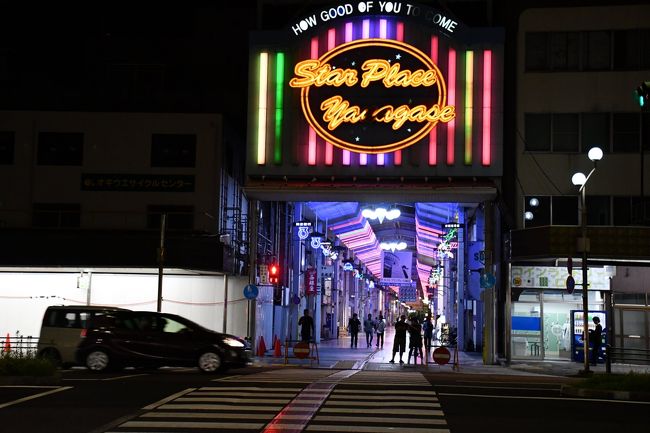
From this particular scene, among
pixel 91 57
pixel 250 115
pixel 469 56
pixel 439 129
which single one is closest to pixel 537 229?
pixel 439 129

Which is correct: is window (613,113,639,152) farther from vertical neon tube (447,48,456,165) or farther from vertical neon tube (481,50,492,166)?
vertical neon tube (447,48,456,165)

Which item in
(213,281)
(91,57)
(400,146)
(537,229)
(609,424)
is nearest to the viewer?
(609,424)

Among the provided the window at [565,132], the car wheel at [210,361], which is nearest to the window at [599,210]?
the window at [565,132]

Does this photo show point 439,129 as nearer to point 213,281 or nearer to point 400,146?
point 400,146

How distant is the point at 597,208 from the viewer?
32.3m

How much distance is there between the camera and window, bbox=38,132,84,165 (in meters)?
35.7

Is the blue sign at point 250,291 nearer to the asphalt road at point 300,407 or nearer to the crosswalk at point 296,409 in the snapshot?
the asphalt road at point 300,407

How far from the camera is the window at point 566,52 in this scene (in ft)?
108

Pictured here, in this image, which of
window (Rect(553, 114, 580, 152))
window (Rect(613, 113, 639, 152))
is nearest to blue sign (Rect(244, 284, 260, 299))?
window (Rect(553, 114, 580, 152))

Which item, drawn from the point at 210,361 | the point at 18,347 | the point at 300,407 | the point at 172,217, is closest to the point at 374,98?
the point at 172,217

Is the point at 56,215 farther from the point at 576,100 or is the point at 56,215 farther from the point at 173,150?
the point at 576,100

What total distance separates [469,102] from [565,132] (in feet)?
13.3

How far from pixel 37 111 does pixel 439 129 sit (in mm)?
17326

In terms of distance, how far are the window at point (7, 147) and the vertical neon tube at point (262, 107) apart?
11258mm
